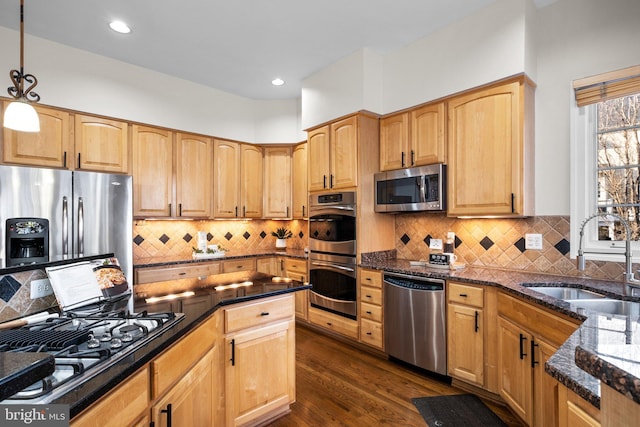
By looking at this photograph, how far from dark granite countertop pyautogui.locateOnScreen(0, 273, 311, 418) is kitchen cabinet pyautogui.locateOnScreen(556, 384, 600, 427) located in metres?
1.25

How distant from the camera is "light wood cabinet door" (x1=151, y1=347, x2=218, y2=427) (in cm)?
120

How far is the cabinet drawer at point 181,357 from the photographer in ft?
3.75

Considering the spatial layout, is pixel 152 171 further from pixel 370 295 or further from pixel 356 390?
pixel 356 390

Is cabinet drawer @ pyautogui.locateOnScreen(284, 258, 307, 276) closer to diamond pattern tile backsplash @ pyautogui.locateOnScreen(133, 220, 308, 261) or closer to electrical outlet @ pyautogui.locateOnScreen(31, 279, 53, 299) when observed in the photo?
diamond pattern tile backsplash @ pyautogui.locateOnScreen(133, 220, 308, 261)

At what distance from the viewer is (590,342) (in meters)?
0.74

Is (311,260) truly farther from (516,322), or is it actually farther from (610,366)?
(610,366)

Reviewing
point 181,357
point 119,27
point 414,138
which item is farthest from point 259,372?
point 119,27

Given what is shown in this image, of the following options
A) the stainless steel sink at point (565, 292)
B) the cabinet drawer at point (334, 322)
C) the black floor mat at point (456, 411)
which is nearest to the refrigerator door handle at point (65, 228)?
the cabinet drawer at point (334, 322)

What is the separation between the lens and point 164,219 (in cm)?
386

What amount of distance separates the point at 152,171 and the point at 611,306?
4.17m

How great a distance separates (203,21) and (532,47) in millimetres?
2733

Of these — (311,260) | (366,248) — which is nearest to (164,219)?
(311,260)

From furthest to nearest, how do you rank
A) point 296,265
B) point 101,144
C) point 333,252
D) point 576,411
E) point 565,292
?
point 296,265 < point 333,252 < point 101,144 < point 565,292 < point 576,411

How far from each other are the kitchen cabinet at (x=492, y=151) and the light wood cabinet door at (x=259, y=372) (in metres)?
1.83
